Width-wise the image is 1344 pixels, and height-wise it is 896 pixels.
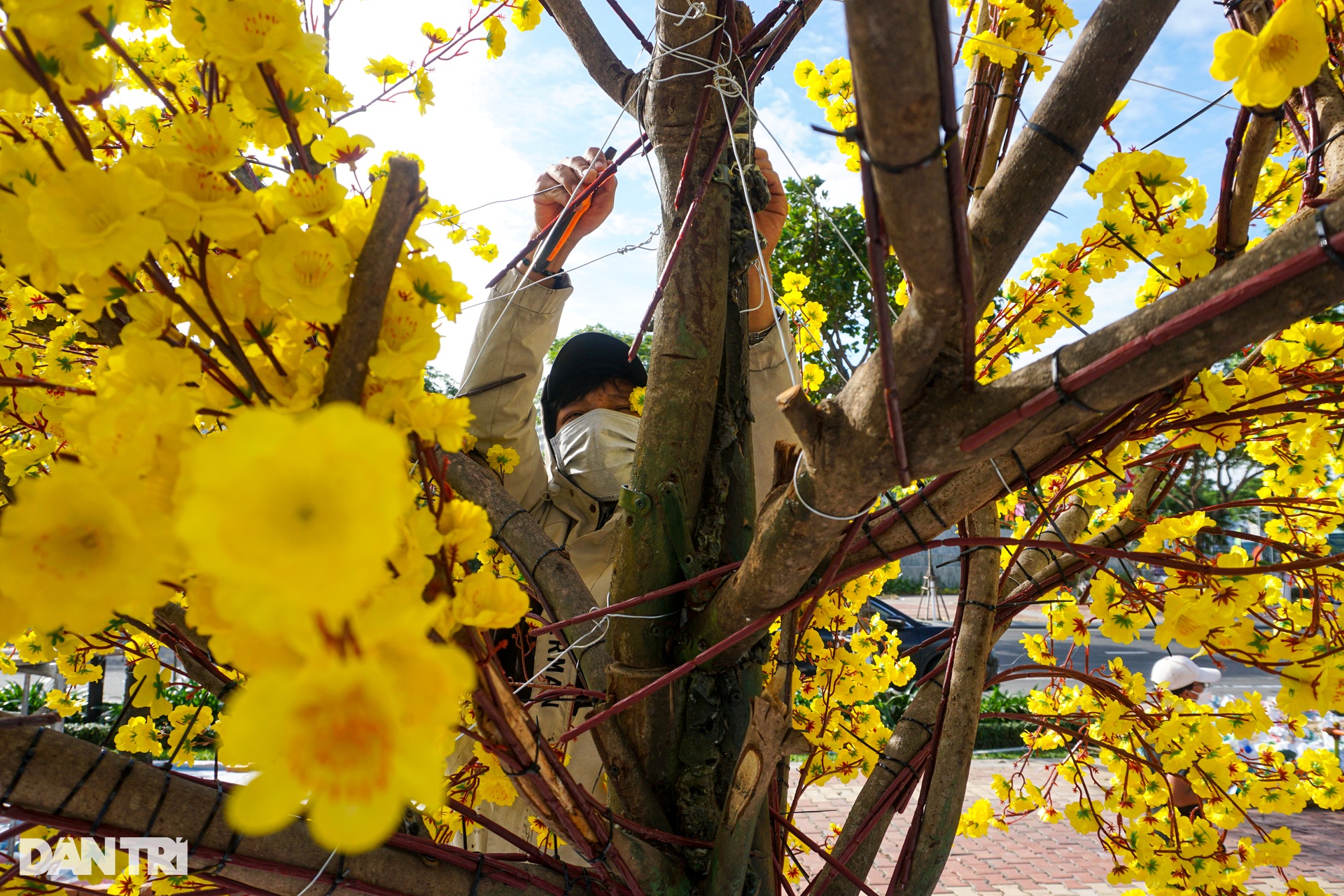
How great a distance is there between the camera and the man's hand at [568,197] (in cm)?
179

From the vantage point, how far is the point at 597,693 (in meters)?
1.41

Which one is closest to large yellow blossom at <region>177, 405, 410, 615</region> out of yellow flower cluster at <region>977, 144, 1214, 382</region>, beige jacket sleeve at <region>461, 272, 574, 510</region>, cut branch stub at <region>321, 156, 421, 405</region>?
cut branch stub at <region>321, 156, 421, 405</region>

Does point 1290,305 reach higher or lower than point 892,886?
higher

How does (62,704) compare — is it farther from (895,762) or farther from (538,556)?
(895,762)

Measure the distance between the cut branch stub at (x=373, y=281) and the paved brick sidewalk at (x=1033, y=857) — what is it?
511 centimetres

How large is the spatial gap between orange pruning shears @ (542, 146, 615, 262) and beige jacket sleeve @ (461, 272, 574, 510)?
11 cm

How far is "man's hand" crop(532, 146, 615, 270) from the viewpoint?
5.89 ft

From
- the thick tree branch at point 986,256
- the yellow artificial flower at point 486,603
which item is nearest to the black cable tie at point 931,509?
the thick tree branch at point 986,256

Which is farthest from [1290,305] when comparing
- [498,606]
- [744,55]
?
[744,55]

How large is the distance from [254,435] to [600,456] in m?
1.78

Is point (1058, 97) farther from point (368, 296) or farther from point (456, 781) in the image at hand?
point (456, 781)

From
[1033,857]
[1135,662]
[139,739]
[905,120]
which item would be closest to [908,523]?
[905,120]

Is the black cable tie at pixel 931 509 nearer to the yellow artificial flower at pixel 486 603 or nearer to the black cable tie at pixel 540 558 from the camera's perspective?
the yellow artificial flower at pixel 486 603

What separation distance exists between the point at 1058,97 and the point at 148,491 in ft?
3.36
